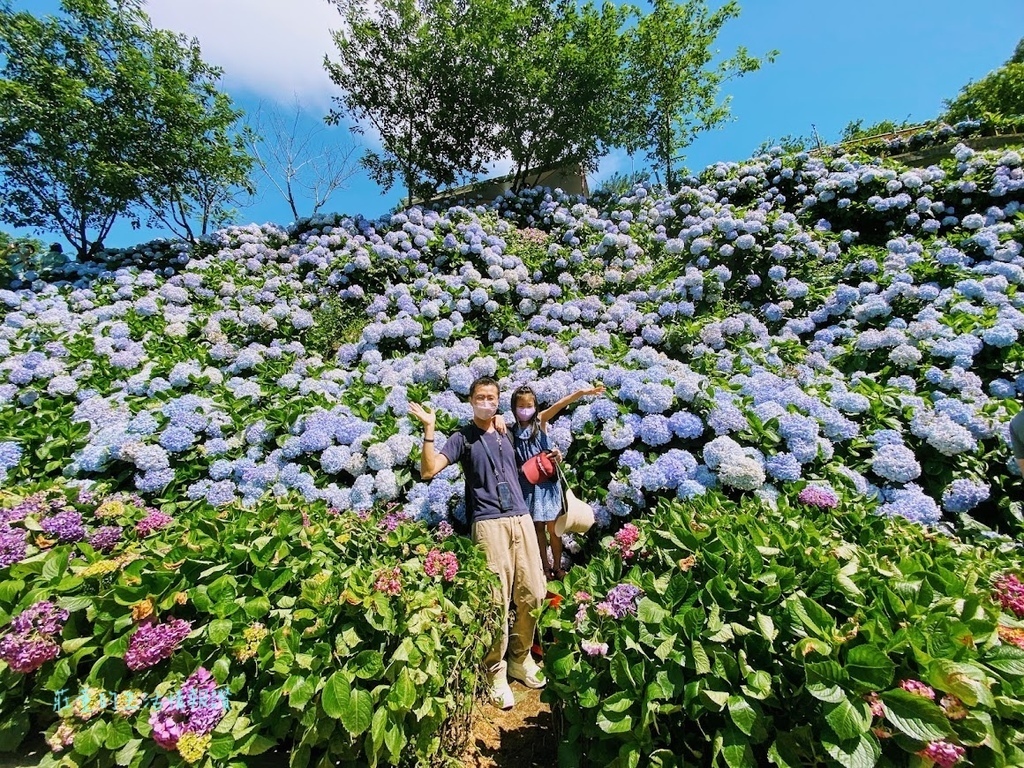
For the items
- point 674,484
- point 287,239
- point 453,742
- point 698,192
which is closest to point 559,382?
point 674,484

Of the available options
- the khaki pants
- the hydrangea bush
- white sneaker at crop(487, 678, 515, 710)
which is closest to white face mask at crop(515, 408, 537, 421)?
the hydrangea bush

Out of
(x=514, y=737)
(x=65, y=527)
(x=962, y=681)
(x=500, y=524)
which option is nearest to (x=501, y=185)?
(x=500, y=524)

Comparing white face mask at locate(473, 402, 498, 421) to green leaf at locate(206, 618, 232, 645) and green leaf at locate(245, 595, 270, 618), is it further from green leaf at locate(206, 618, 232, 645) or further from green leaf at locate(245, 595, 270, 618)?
green leaf at locate(206, 618, 232, 645)

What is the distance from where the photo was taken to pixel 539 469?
2.79 metres

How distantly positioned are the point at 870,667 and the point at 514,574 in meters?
1.55

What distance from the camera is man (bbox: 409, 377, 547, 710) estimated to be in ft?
8.03

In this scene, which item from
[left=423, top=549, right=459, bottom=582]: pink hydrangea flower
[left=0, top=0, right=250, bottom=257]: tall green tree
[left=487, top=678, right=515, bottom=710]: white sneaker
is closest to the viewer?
[left=423, top=549, right=459, bottom=582]: pink hydrangea flower

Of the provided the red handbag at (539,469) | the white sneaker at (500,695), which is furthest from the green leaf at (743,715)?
the red handbag at (539,469)

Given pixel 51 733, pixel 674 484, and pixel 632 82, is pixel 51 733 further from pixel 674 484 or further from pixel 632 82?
pixel 632 82

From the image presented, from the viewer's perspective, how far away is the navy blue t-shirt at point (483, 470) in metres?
2.53

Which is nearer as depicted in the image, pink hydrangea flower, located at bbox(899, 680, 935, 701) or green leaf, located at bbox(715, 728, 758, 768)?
pink hydrangea flower, located at bbox(899, 680, 935, 701)

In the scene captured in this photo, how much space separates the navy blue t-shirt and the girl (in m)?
0.20

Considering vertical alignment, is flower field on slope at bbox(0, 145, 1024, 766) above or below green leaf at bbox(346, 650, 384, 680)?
above

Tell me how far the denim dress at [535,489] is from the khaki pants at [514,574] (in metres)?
0.27
